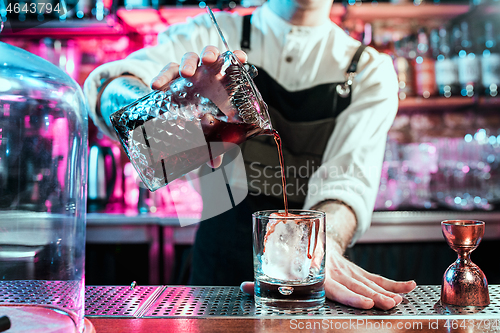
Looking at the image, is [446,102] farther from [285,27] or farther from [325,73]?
[285,27]

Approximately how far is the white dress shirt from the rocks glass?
1.59 feet

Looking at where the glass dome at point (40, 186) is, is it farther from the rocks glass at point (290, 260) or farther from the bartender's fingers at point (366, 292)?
the bartender's fingers at point (366, 292)

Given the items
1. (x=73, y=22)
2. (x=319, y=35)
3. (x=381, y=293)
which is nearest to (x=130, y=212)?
(x=73, y=22)

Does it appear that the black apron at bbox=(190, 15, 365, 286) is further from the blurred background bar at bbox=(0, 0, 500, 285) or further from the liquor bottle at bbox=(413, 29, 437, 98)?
the liquor bottle at bbox=(413, 29, 437, 98)

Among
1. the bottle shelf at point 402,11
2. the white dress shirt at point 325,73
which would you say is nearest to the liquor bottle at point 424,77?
the bottle shelf at point 402,11

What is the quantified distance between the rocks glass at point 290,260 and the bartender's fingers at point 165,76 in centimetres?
25

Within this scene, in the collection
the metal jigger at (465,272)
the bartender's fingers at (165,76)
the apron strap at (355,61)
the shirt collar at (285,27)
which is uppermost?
the shirt collar at (285,27)

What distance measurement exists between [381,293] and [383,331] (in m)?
0.12

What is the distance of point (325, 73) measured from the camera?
1462 mm

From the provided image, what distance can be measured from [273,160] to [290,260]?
0.91 metres

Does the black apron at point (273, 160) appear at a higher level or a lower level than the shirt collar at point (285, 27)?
lower

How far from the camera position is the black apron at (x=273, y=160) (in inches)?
56.7

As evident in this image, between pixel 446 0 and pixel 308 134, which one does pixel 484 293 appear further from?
pixel 446 0

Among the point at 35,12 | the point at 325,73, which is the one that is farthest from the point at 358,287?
the point at 35,12
